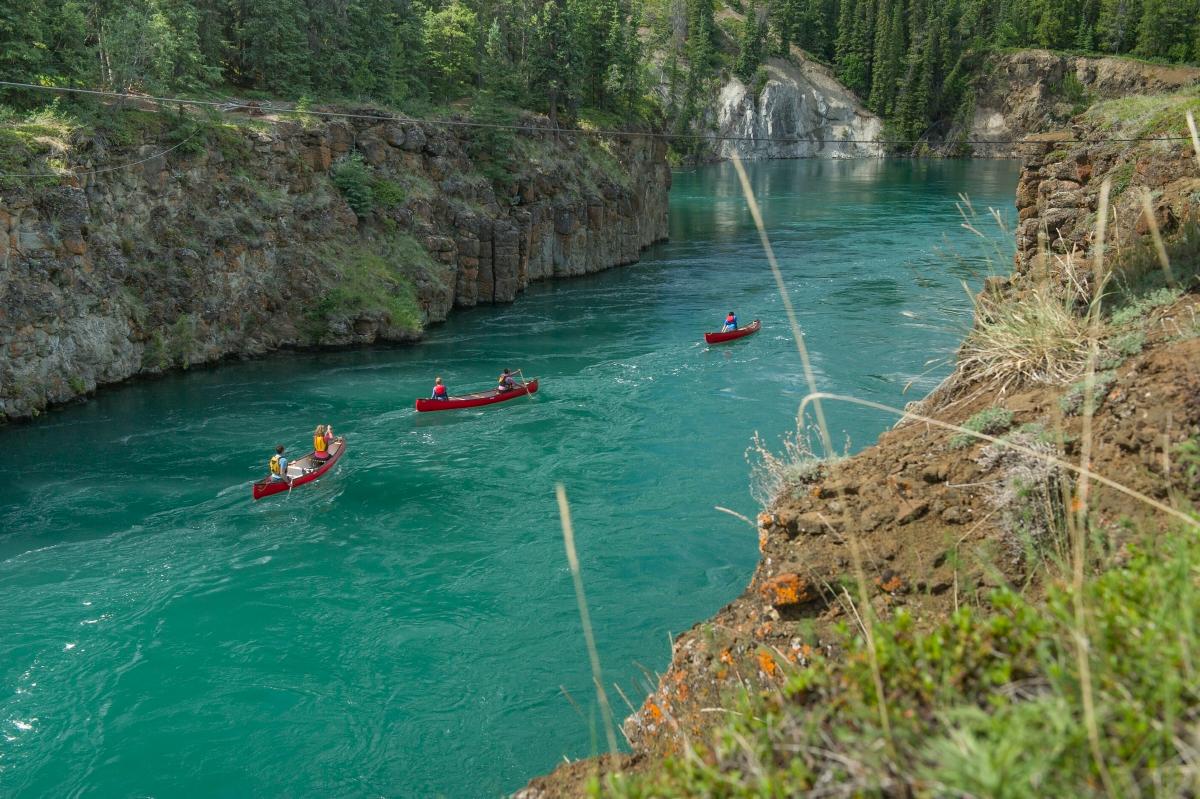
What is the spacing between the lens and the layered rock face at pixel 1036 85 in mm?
110938

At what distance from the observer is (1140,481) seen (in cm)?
609

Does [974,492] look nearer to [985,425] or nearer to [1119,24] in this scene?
[985,425]

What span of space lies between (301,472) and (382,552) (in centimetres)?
394

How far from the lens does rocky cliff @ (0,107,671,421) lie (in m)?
23.9

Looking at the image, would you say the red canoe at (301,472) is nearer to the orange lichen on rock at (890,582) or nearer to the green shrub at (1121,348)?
the orange lichen on rock at (890,582)

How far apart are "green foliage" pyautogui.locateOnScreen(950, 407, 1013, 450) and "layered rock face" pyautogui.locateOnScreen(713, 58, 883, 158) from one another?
11732 centimetres

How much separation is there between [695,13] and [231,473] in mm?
124165

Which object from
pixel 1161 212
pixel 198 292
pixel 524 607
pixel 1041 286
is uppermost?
pixel 1161 212

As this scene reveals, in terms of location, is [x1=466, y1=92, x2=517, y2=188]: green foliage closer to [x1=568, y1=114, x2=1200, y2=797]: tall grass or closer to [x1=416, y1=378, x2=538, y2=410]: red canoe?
[x1=416, y1=378, x2=538, y2=410]: red canoe

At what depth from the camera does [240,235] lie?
29328 mm

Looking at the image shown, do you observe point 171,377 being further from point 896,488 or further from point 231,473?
point 896,488

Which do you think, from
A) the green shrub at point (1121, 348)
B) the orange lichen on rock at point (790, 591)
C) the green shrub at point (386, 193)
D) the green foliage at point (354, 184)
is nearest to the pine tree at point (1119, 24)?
the green shrub at point (386, 193)

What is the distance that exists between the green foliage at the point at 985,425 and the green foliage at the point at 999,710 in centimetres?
318

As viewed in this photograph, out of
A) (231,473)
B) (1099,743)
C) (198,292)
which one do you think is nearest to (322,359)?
(198,292)
